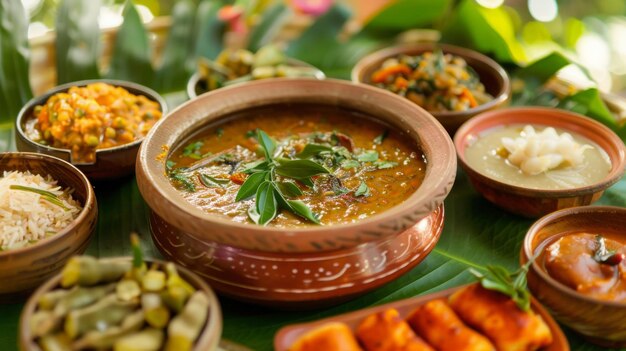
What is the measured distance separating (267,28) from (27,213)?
2.32 m

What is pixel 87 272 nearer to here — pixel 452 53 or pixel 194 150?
pixel 194 150

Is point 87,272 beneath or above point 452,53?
above

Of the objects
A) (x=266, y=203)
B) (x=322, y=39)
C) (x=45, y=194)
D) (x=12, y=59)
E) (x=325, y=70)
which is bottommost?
(x=325, y=70)

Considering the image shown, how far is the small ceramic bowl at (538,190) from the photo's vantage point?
281 centimetres

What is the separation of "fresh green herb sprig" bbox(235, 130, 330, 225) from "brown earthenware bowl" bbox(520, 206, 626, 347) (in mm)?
788

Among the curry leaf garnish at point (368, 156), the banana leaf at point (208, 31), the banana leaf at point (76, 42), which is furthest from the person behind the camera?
the banana leaf at point (208, 31)

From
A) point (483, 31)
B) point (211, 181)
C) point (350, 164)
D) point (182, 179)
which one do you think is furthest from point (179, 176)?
point (483, 31)

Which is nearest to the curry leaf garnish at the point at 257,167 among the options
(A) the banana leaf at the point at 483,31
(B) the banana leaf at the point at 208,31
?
(B) the banana leaf at the point at 208,31

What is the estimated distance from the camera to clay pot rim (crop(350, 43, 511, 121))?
338 cm

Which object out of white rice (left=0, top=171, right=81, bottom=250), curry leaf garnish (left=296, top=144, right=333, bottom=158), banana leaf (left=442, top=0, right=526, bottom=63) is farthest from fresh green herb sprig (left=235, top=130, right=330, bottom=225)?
banana leaf (left=442, top=0, right=526, bottom=63)

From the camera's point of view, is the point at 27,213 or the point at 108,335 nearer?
the point at 108,335

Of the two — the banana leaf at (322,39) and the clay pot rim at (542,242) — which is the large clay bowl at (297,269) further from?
the banana leaf at (322,39)

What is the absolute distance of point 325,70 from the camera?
4344 mm

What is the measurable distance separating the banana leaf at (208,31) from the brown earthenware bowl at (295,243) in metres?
1.62
